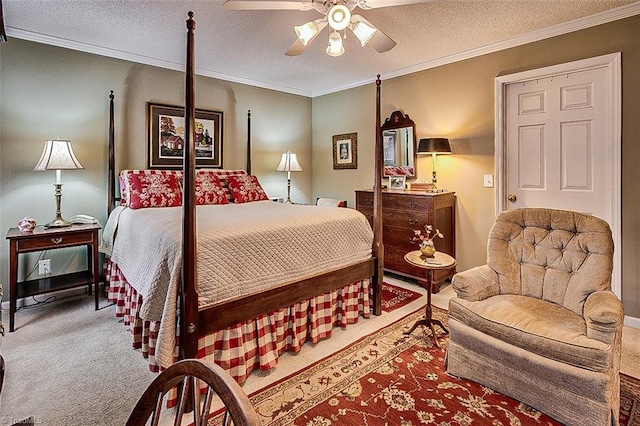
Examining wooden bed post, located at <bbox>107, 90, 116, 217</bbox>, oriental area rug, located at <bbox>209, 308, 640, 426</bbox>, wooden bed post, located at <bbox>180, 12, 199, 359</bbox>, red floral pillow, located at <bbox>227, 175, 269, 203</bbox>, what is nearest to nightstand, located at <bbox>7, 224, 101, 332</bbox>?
wooden bed post, located at <bbox>107, 90, 116, 217</bbox>

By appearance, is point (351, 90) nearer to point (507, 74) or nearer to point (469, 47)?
point (469, 47)

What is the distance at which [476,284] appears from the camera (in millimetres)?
2113

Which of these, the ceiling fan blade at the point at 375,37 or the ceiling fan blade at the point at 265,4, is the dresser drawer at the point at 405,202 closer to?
the ceiling fan blade at the point at 375,37

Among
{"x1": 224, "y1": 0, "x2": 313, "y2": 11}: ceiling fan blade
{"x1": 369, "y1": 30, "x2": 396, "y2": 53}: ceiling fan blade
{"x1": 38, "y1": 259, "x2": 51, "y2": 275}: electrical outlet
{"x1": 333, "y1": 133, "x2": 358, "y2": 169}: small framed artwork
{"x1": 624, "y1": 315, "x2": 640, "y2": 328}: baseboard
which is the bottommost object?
{"x1": 624, "y1": 315, "x2": 640, "y2": 328}: baseboard

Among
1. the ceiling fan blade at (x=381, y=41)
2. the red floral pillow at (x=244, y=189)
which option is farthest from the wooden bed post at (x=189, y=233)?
the red floral pillow at (x=244, y=189)

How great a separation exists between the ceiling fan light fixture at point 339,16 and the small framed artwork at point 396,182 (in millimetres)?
2411

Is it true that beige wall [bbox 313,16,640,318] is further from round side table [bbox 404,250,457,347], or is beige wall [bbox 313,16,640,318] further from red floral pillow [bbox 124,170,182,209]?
red floral pillow [bbox 124,170,182,209]

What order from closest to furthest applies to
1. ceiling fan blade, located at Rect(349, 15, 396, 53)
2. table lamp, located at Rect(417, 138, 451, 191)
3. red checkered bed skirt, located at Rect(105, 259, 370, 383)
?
red checkered bed skirt, located at Rect(105, 259, 370, 383)
ceiling fan blade, located at Rect(349, 15, 396, 53)
table lamp, located at Rect(417, 138, 451, 191)

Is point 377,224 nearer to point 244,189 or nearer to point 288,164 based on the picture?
point 244,189

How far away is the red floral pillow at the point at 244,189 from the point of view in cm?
383

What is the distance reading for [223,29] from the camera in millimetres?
3055

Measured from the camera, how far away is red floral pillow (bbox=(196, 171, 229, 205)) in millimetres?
3586

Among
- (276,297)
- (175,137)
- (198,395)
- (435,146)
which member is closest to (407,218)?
(435,146)

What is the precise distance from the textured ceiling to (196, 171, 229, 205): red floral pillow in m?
1.31
